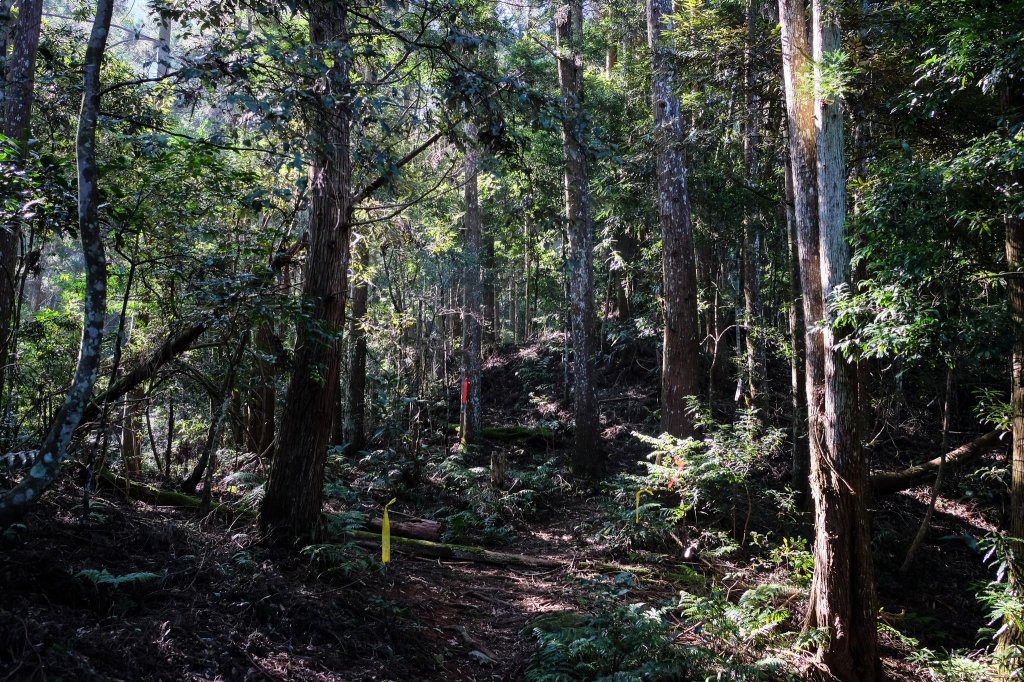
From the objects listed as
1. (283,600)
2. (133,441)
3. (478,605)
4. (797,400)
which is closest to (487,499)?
(478,605)

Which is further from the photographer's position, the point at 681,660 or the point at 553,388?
the point at 553,388

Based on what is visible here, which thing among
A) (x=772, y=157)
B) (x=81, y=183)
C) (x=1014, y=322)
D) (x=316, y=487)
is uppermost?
(x=772, y=157)

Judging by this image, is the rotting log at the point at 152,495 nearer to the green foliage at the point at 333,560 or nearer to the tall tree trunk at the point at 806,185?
the green foliage at the point at 333,560

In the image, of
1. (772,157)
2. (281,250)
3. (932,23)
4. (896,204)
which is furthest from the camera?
(772,157)

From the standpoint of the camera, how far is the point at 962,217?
19.7 feet

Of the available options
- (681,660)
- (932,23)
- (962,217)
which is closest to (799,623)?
(681,660)

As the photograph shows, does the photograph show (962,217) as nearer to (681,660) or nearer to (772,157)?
(681,660)

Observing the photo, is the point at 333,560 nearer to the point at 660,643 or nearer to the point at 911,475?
the point at 660,643

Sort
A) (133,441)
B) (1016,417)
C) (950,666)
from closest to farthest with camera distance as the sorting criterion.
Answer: (950,666)
(1016,417)
(133,441)

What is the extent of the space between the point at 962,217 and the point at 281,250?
7.69 m

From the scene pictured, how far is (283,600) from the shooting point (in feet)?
17.7

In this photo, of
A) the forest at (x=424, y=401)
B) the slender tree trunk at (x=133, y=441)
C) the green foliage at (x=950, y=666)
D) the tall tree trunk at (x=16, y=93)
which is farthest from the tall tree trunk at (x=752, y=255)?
the slender tree trunk at (x=133, y=441)

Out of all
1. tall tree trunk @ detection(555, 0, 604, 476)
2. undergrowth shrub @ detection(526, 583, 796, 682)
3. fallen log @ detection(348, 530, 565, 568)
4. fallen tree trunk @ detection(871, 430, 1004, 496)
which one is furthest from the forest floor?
tall tree trunk @ detection(555, 0, 604, 476)

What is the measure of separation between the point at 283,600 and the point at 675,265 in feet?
29.9
